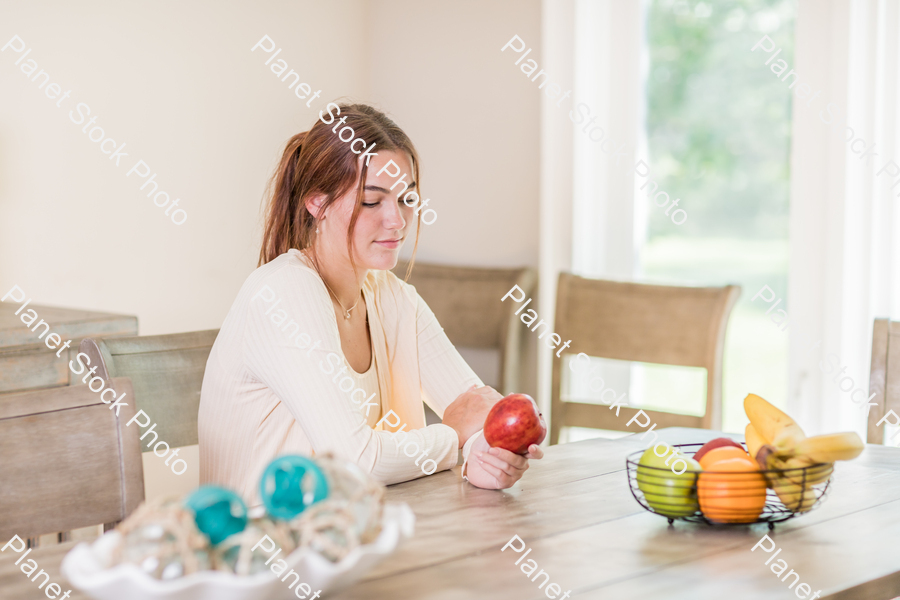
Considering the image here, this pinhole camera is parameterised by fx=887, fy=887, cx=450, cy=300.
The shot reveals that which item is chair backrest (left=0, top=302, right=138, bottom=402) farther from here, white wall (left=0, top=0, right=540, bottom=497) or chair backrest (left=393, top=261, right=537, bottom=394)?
chair backrest (left=393, top=261, right=537, bottom=394)

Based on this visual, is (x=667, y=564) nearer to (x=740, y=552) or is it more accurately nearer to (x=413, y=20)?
(x=740, y=552)

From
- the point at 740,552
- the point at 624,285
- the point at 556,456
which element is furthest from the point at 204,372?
the point at 624,285

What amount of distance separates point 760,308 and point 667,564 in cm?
175

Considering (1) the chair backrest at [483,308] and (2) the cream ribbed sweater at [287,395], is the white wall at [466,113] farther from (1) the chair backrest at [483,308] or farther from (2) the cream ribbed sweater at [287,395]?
(2) the cream ribbed sweater at [287,395]

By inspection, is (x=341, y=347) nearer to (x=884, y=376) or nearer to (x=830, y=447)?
(x=830, y=447)

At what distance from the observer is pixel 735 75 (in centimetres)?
253

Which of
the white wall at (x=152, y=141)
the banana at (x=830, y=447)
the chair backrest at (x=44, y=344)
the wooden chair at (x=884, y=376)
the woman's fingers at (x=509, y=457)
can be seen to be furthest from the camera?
the white wall at (x=152, y=141)

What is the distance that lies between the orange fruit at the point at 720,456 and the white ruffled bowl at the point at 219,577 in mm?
434

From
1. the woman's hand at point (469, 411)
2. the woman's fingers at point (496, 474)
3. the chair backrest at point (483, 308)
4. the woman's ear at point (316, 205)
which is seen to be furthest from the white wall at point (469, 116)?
the woman's fingers at point (496, 474)

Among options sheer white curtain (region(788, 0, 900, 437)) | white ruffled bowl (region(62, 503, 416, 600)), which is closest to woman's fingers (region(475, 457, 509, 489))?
white ruffled bowl (region(62, 503, 416, 600))

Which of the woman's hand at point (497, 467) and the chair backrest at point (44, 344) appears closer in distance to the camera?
the woman's hand at point (497, 467)

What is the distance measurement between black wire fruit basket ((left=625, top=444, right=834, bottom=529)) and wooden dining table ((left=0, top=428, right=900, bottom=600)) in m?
0.02

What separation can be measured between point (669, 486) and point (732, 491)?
2.8 inches

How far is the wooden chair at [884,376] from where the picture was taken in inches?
65.9
